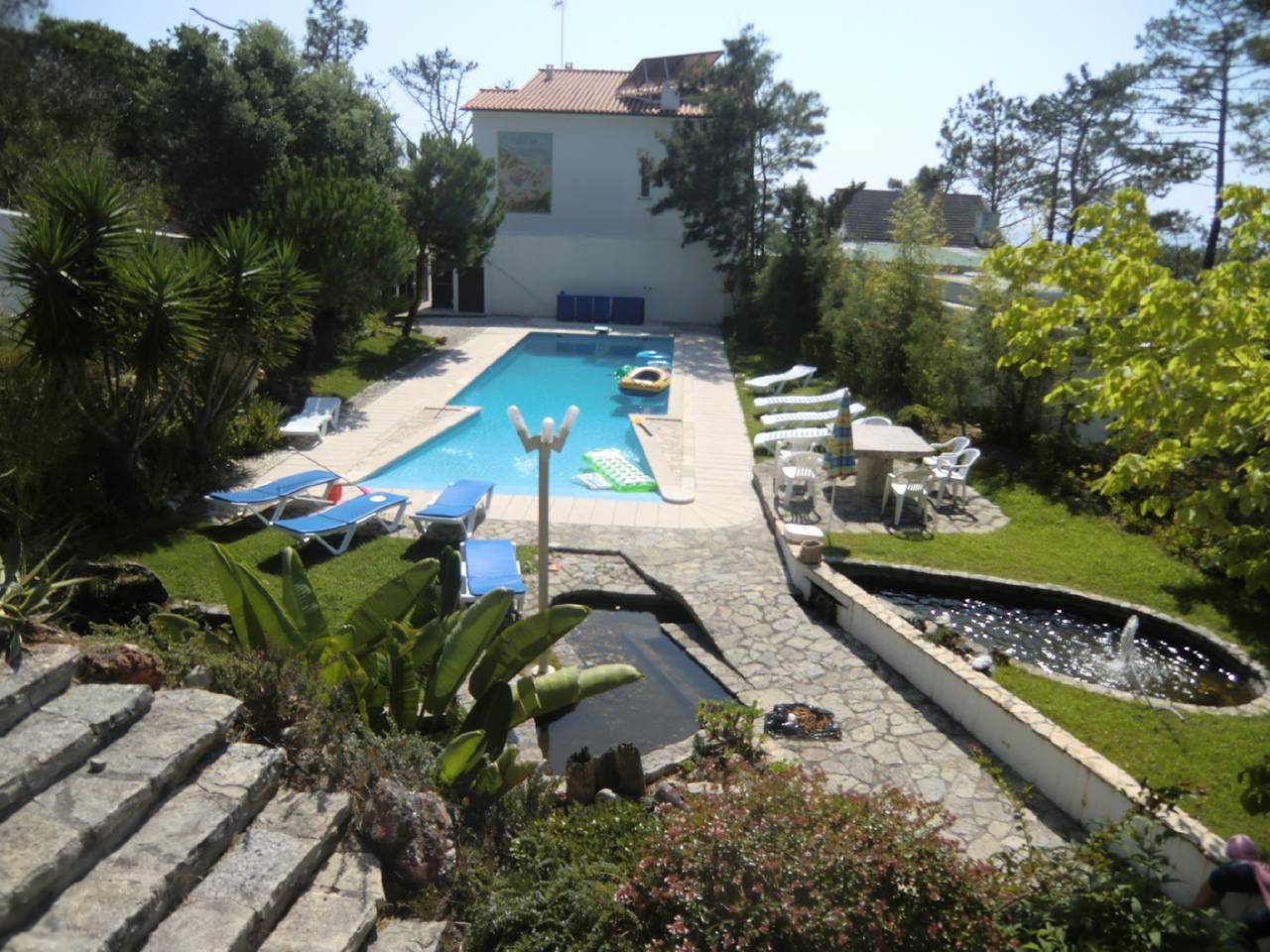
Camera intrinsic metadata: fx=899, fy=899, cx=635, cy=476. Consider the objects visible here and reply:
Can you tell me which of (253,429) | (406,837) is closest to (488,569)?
(406,837)

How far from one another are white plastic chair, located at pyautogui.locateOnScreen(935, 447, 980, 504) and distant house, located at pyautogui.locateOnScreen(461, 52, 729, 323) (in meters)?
18.6

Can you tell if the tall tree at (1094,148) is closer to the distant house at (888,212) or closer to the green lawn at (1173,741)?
the distant house at (888,212)

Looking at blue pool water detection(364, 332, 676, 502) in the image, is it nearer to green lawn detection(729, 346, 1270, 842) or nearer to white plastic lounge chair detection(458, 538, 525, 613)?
white plastic lounge chair detection(458, 538, 525, 613)

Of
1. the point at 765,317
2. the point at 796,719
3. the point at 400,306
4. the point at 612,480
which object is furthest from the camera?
the point at 765,317

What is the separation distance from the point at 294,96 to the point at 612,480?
35.9 ft

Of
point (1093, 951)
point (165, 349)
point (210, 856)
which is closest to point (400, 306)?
point (165, 349)

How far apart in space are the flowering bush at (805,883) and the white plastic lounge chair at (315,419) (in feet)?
39.1

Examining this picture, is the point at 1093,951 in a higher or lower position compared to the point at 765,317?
lower

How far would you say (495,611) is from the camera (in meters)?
6.15

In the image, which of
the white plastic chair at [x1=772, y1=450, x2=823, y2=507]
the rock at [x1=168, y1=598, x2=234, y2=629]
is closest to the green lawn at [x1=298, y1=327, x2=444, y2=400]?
the white plastic chair at [x1=772, y1=450, x2=823, y2=507]

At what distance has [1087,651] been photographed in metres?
8.83

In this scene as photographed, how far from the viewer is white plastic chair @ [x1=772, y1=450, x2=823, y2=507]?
12547 mm

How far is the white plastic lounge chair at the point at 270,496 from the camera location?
10977 mm

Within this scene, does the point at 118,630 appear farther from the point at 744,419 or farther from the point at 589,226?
the point at 589,226
